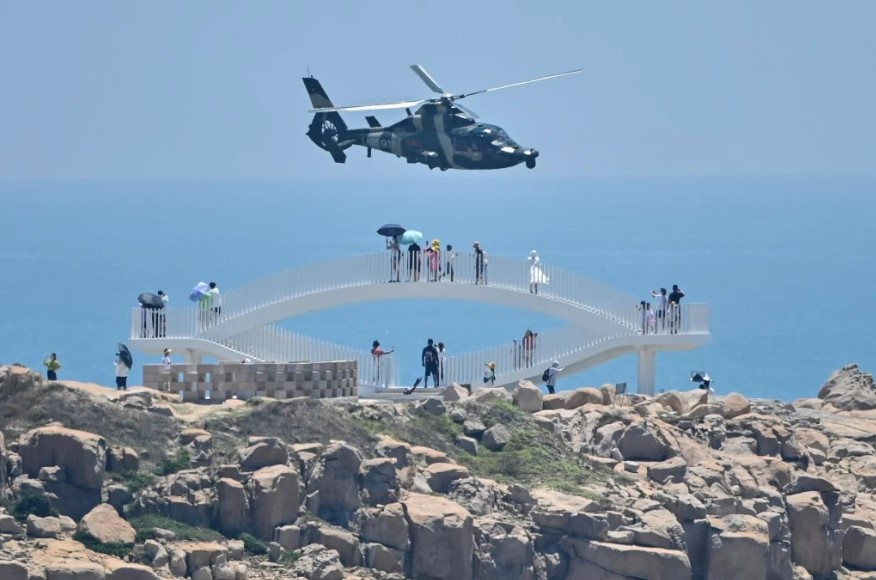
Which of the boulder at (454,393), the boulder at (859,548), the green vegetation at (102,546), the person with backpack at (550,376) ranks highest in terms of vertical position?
the person with backpack at (550,376)

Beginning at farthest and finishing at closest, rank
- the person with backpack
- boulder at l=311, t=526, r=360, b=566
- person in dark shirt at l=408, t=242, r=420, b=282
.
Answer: person in dark shirt at l=408, t=242, r=420, b=282 → the person with backpack → boulder at l=311, t=526, r=360, b=566

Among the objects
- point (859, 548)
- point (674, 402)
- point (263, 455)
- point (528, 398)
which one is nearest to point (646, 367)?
point (674, 402)

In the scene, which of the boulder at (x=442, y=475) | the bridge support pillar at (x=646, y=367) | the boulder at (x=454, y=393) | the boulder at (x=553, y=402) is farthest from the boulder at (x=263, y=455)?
the bridge support pillar at (x=646, y=367)

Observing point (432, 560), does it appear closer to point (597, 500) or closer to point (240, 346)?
point (597, 500)

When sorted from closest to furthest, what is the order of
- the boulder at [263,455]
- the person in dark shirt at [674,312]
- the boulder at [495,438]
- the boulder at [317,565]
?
the boulder at [317,565], the boulder at [263,455], the boulder at [495,438], the person in dark shirt at [674,312]

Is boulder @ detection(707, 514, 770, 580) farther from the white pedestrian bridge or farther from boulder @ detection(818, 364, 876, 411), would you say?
boulder @ detection(818, 364, 876, 411)

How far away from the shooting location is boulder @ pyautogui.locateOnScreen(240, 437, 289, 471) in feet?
201

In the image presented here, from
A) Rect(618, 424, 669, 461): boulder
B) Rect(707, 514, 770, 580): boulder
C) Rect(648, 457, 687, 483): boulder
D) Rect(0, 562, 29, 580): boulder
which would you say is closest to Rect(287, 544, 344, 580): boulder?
Rect(0, 562, 29, 580): boulder

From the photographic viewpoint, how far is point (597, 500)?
63938 millimetres

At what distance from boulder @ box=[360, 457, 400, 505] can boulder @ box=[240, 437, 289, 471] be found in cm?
144

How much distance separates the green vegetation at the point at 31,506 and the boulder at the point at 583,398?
15.8 m

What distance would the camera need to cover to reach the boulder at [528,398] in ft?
230

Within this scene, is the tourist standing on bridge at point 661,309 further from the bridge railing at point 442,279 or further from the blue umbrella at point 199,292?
the blue umbrella at point 199,292

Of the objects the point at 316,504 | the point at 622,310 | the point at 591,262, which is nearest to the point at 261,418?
the point at 316,504
